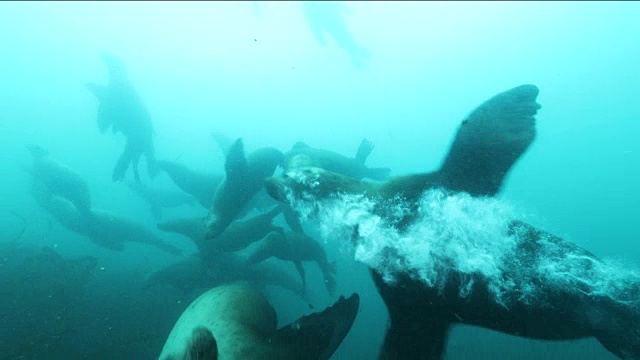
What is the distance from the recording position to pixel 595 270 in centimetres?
353

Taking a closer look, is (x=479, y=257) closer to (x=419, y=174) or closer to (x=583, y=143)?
(x=419, y=174)

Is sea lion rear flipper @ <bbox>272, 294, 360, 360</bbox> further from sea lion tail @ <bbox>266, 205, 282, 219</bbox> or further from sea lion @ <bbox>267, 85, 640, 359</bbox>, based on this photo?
sea lion tail @ <bbox>266, 205, 282, 219</bbox>

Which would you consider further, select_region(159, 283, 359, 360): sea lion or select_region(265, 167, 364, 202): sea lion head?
select_region(265, 167, 364, 202): sea lion head

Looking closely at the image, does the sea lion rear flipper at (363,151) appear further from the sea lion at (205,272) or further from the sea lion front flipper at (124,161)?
the sea lion front flipper at (124,161)

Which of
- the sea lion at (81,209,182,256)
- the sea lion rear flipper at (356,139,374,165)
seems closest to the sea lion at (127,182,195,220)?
the sea lion at (81,209,182,256)

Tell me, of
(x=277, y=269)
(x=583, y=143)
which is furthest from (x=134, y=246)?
(x=583, y=143)

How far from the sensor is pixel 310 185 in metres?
4.38

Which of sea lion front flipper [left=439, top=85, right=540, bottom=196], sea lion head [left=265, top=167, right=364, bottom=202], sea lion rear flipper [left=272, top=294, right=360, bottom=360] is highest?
sea lion front flipper [left=439, top=85, right=540, bottom=196]

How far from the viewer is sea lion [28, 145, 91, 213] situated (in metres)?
11.7

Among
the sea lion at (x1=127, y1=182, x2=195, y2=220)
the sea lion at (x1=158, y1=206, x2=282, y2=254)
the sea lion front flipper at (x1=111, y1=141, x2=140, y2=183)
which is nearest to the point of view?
the sea lion at (x1=158, y1=206, x2=282, y2=254)

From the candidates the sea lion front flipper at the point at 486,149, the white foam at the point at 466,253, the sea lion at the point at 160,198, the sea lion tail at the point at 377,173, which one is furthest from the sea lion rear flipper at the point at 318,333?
the sea lion at the point at 160,198

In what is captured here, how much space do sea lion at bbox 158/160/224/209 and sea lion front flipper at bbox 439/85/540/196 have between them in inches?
304

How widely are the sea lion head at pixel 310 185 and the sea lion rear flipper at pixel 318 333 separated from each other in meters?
1.29

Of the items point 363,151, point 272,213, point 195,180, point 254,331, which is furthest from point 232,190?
point 363,151
